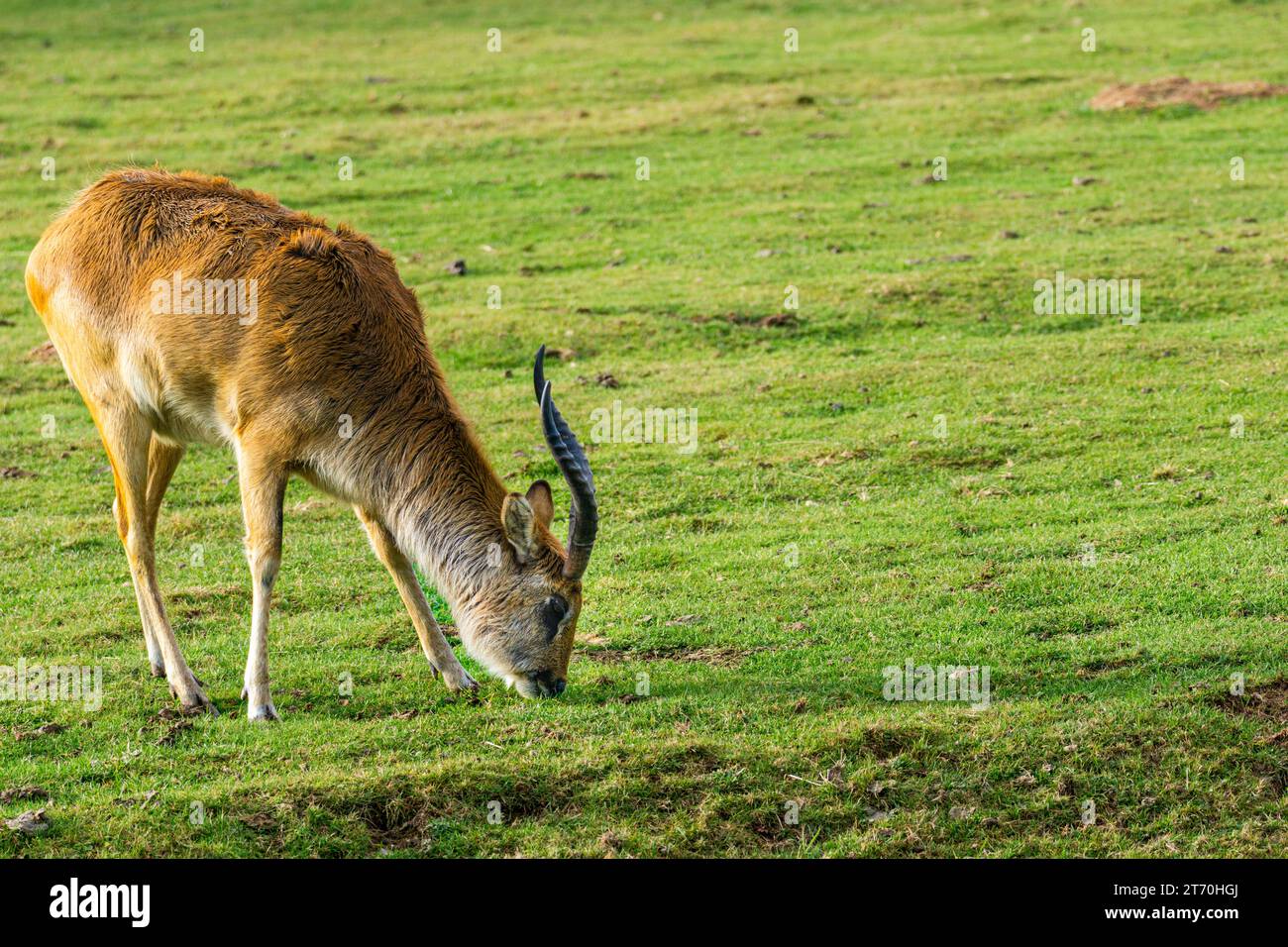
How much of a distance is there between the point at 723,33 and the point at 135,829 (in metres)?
31.5

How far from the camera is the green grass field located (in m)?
8.23

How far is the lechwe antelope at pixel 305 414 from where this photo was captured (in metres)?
9.00

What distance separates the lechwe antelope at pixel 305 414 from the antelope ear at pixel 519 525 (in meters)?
0.01

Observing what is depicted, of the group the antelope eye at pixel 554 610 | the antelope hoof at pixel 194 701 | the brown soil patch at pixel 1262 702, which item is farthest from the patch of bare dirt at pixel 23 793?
the brown soil patch at pixel 1262 702

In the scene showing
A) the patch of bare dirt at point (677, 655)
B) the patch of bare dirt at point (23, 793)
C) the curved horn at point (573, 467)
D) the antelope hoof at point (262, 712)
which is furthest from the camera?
the patch of bare dirt at point (677, 655)

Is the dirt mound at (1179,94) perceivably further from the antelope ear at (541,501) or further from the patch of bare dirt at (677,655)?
the antelope ear at (541,501)

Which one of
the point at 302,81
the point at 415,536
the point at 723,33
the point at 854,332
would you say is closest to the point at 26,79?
the point at 302,81

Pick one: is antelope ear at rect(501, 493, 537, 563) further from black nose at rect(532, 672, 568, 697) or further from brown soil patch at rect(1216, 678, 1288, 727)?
brown soil patch at rect(1216, 678, 1288, 727)

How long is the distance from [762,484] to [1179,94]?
17955 millimetres

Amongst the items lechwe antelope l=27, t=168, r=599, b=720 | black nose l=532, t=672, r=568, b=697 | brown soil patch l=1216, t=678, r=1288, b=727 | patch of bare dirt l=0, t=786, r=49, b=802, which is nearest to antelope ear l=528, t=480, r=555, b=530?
lechwe antelope l=27, t=168, r=599, b=720

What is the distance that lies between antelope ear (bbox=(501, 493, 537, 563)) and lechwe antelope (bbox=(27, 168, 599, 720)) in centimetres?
1

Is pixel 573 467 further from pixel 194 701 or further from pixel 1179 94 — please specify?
pixel 1179 94

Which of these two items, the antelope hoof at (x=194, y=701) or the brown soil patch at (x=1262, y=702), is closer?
the brown soil patch at (x=1262, y=702)

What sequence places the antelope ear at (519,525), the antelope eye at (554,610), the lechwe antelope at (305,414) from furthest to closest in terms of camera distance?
the lechwe antelope at (305,414), the antelope eye at (554,610), the antelope ear at (519,525)
